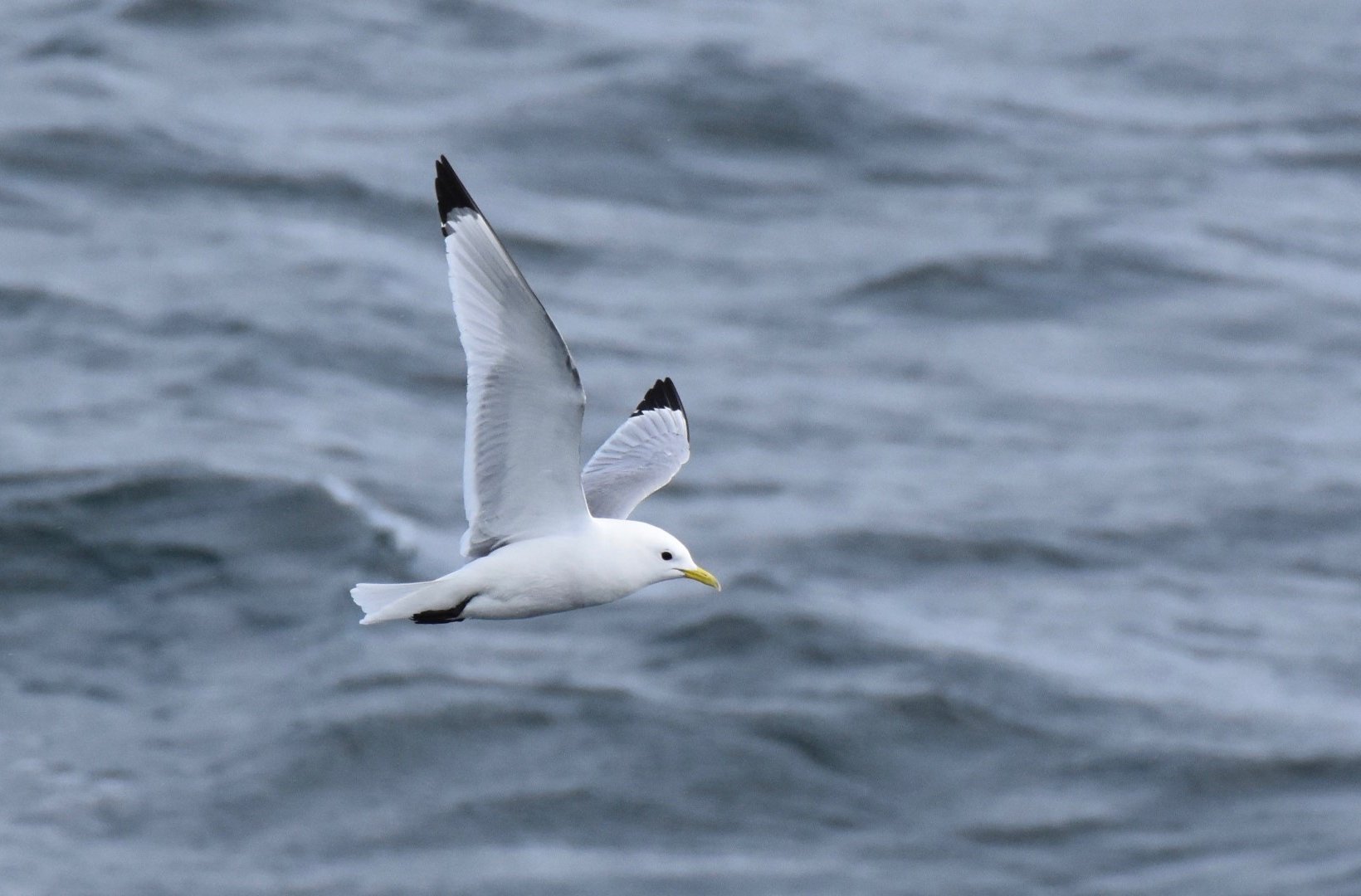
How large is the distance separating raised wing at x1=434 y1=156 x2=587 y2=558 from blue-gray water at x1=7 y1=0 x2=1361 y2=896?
15.4 m

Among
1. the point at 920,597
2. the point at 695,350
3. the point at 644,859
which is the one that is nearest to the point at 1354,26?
the point at 695,350

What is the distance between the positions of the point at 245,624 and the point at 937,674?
358 inches

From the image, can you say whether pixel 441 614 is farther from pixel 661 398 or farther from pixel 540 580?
pixel 661 398

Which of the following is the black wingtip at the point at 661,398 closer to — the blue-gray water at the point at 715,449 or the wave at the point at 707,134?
the blue-gray water at the point at 715,449

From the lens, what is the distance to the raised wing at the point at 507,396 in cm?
973

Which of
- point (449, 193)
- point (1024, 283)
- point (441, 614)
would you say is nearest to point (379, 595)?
point (441, 614)

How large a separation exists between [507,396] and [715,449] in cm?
2220

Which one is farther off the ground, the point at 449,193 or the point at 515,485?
the point at 449,193

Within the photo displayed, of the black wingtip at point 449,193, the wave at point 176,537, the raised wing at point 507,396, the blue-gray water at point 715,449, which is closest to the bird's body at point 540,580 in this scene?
the raised wing at point 507,396

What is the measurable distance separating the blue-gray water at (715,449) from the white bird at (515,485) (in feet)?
50.4

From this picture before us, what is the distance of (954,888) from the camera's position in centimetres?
2567

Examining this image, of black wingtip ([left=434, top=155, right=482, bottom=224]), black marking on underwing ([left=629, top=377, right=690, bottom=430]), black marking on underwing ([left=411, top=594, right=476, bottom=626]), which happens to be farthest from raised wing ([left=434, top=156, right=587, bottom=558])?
black marking on underwing ([left=629, top=377, right=690, bottom=430])

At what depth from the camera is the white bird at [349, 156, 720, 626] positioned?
978cm

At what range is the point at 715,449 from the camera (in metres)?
32.2
